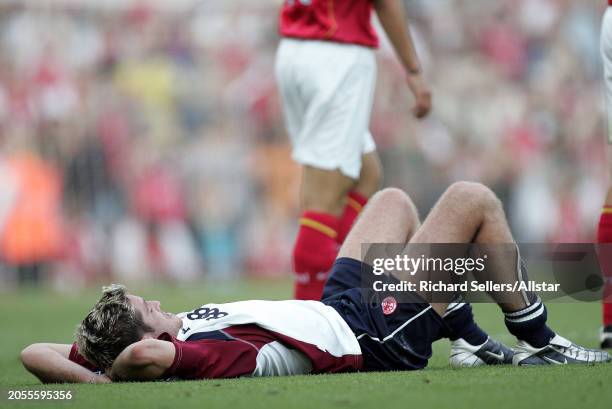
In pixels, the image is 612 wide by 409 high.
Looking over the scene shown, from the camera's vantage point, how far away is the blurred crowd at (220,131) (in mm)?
16000

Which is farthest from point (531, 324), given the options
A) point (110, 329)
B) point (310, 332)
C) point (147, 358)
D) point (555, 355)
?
point (110, 329)

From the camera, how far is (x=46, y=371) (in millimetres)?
5020

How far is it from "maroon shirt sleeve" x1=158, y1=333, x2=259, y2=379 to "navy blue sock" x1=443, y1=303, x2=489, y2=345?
0.95 m

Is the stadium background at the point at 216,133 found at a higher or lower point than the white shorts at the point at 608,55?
lower

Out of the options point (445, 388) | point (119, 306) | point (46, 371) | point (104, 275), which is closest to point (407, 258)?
point (445, 388)

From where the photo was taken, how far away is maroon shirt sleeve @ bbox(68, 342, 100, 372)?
508 cm

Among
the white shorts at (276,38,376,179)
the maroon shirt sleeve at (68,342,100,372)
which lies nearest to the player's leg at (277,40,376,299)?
the white shorts at (276,38,376,179)

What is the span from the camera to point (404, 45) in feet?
23.2

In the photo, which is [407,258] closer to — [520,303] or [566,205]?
[520,303]

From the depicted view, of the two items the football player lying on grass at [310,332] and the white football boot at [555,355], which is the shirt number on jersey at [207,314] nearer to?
the football player lying on grass at [310,332]

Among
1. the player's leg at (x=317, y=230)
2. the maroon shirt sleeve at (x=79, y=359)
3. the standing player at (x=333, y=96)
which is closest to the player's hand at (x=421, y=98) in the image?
the standing player at (x=333, y=96)

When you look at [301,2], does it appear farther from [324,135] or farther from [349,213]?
[349,213]

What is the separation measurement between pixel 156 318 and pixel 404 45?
287 centimetres

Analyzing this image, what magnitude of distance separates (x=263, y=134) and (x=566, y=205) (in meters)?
4.45
